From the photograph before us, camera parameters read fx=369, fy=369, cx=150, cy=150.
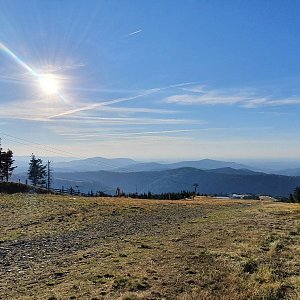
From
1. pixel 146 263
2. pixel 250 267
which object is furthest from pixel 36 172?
pixel 250 267

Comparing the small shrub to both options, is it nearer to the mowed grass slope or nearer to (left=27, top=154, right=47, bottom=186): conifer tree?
the mowed grass slope

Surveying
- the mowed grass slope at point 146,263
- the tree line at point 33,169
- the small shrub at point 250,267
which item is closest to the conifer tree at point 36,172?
the tree line at point 33,169

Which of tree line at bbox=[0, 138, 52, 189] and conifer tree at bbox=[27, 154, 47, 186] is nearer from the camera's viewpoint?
tree line at bbox=[0, 138, 52, 189]

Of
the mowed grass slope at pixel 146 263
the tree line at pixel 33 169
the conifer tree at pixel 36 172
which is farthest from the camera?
the conifer tree at pixel 36 172

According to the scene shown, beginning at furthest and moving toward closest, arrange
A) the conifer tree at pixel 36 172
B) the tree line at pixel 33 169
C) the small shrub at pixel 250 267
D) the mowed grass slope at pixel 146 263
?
the conifer tree at pixel 36 172, the tree line at pixel 33 169, the small shrub at pixel 250 267, the mowed grass slope at pixel 146 263

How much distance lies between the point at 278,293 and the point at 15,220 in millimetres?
22128

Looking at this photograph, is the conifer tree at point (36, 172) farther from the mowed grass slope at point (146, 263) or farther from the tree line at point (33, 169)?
the mowed grass slope at point (146, 263)

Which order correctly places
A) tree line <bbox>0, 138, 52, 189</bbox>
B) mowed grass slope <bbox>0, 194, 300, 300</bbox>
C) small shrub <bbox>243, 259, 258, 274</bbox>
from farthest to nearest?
tree line <bbox>0, 138, 52, 189</bbox> → small shrub <bbox>243, 259, 258, 274</bbox> → mowed grass slope <bbox>0, 194, 300, 300</bbox>

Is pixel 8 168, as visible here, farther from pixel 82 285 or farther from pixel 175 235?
pixel 82 285

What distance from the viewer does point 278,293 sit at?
33.2ft

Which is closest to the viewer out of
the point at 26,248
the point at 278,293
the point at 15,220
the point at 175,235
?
the point at 278,293

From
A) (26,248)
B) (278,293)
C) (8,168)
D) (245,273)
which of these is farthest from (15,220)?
(8,168)

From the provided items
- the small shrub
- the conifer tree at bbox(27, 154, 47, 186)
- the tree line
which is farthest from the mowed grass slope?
the conifer tree at bbox(27, 154, 47, 186)

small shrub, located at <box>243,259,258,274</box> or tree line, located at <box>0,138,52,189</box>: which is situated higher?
tree line, located at <box>0,138,52,189</box>
